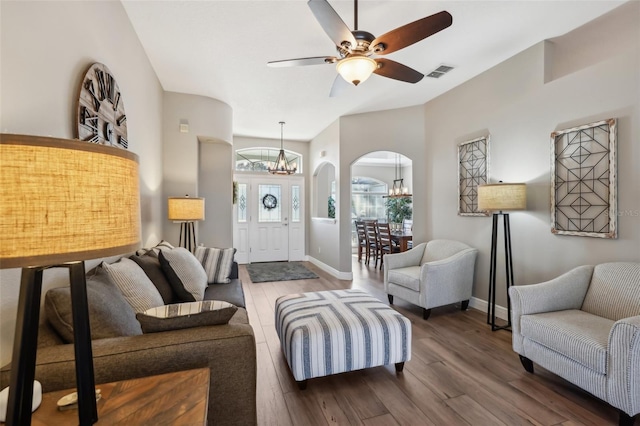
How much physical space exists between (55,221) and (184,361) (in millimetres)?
818

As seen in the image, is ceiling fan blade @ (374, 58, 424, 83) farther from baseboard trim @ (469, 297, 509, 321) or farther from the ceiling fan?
baseboard trim @ (469, 297, 509, 321)

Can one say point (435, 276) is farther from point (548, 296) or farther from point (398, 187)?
point (398, 187)

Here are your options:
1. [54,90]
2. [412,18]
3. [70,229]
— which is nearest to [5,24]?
[54,90]

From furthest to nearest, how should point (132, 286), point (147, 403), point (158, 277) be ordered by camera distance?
point (158, 277)
point (132, 286)
point (147, 403)

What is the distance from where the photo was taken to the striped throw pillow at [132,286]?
5.74ft

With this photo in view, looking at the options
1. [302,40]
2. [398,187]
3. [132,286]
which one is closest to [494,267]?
[302,40]

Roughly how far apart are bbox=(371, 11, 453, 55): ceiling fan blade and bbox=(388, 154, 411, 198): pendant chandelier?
585 cm

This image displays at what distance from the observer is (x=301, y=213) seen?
720 centimetres

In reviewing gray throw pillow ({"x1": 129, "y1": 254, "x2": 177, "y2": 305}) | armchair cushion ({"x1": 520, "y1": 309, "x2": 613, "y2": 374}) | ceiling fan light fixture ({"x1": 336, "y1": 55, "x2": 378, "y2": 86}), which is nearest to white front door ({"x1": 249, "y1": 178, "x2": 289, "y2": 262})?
gray throw pillow ({"x1": 129, "y1": 254, "x2": 177, "y2": 305})

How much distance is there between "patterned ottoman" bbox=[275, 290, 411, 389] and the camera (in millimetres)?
2053

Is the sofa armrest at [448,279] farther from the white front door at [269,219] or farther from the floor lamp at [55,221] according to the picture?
the white front door at [269,219]

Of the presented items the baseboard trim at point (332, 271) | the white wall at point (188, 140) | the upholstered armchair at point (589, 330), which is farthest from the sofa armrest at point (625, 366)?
the white wall at point (188, 140)

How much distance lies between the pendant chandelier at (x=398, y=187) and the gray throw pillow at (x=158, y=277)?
253 inches

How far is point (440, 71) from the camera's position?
358 cm
